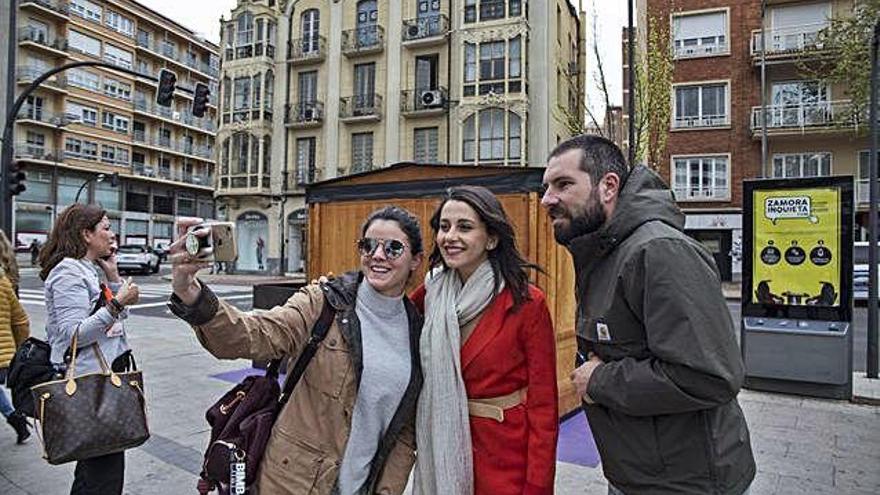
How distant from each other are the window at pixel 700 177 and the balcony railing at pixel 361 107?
46.6ft

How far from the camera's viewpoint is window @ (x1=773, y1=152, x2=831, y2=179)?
2402 centimetres

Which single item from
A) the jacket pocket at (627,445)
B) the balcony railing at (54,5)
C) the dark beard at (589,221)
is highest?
the balcony railing at (54,5)

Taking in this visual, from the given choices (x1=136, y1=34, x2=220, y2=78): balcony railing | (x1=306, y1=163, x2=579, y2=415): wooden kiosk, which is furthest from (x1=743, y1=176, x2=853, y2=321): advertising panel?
(x1=136, y1=34, x2=220, y2=78): balcony railing

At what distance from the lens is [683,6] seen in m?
25.3

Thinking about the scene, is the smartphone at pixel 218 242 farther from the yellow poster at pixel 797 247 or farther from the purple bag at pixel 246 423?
the yellow poster at pixel 797 247

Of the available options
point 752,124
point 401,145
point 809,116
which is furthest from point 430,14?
point 809,116

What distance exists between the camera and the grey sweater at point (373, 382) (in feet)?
6.82

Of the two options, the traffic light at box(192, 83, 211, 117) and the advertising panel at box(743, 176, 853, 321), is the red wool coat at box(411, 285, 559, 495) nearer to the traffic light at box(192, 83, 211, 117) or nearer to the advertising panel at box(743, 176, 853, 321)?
the advertising panel at box(743, 176, 853, 321)

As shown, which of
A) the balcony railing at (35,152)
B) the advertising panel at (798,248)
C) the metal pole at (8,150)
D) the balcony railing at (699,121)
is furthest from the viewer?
the balcony railing at (35,152)

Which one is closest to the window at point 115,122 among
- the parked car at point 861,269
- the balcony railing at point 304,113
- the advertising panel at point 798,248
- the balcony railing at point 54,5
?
the balcony railing at point 54,5

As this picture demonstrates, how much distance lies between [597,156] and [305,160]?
3012 cm

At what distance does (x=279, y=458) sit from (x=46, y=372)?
1856mm

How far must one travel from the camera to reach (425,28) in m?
28.3

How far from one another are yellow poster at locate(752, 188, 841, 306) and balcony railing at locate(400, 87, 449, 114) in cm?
2181
